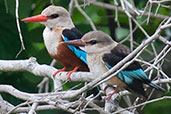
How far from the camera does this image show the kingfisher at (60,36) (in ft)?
14.9

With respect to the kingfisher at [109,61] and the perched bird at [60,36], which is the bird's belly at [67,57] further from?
the kingfisher at [109,61]

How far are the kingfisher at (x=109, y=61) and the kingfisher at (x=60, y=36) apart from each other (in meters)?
0.49

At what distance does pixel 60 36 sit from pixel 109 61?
32.0 inches

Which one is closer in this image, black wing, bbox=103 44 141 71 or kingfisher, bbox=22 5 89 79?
black wing, bbox=103 44 141 71

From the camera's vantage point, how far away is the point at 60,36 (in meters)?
4.57

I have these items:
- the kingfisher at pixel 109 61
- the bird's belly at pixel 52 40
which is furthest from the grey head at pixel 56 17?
the kingfisher at pixel 109 61

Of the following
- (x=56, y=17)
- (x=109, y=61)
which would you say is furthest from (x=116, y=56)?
(x=56, y=17)

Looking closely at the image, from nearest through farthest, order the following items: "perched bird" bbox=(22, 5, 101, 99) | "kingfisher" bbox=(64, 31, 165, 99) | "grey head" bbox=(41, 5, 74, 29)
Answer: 1. "kingfisher" bbox=(64, 31, 165, 99)
2. "perched bird" bbox=(22, 5, 101, 99)
3. "grey head" bbox=(41, 5, 74, 29)

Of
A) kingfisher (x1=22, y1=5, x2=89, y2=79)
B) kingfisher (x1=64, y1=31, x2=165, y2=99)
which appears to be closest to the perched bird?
kingfisher (x1=22, y1=5, x2=89, y2=79)

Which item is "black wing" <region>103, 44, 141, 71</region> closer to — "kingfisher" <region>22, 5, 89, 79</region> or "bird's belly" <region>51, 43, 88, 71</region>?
"kingfisher" <region>22, 5, 89, 79</region>

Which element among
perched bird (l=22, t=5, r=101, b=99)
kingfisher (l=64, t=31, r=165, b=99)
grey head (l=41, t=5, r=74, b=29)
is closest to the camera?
kingfisher (l=64, t=31, r=165, b=99)

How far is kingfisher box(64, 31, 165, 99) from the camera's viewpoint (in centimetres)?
389

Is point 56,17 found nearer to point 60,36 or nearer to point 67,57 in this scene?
point 60,36

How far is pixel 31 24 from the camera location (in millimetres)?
5930
